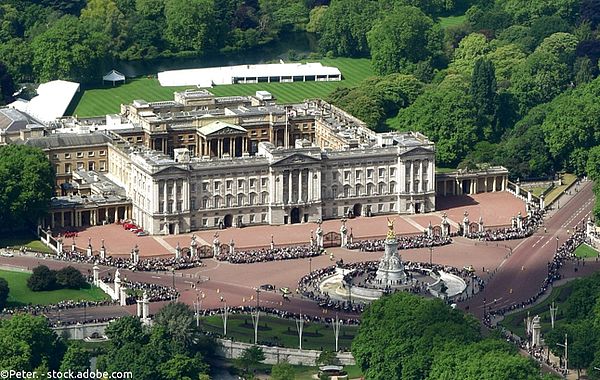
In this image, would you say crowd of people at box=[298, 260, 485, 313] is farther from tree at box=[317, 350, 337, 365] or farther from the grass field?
tree at box=[317, 350, 337, 365]

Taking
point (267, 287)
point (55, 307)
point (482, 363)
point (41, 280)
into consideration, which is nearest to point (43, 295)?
point (41, 280)

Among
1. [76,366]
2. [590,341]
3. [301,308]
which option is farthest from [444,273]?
[76,366]

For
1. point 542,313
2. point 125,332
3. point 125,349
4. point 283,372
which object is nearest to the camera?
point 283,372

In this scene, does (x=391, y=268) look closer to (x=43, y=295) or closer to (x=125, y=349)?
(x=43, y=295)

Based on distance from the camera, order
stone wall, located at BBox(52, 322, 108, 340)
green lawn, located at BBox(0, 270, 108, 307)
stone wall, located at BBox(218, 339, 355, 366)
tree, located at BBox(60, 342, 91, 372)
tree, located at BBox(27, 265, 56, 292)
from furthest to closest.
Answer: tree, located at BBox(27, 265, 56, 292) → green lawn, located at BBox(0, 270, 108, 307) → stone wall, located at BBox(52, 322, 108, 340) → stone wall, located at BBox(218, 339, 355, 366) → tree, located at BBox(60, 342, 91, 372)

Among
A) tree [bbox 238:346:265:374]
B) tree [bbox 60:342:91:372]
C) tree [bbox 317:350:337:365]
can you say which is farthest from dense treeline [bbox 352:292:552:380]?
tree [bbox 60:342:91:372]

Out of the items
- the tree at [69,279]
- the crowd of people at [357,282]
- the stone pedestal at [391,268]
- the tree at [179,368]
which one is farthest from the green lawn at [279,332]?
the tree at [69,279]

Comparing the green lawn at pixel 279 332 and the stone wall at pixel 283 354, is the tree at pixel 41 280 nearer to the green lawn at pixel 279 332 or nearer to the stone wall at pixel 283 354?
the green lawn at pixel 279 332
